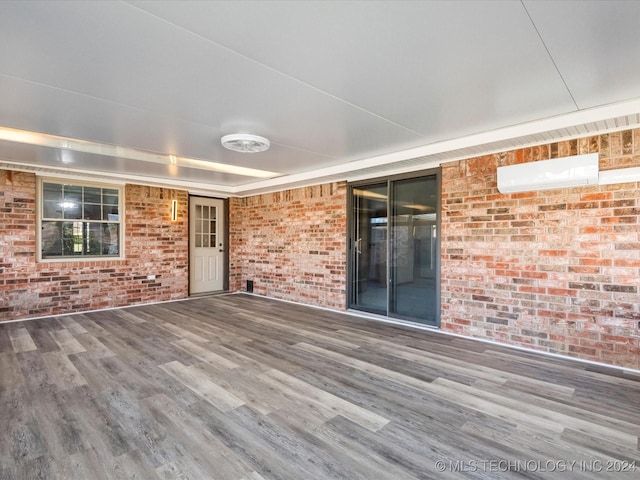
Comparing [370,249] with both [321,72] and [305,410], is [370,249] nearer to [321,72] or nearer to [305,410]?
[305,410]

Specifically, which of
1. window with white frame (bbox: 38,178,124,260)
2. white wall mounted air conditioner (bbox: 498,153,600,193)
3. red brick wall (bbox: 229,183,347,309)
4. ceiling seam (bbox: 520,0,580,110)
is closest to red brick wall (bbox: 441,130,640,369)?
white wall mounted air conditioner (bbox: 498,153,600,193)

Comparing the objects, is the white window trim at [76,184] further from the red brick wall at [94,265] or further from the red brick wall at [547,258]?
the red brick wall at [547,258]

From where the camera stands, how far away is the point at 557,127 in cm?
317

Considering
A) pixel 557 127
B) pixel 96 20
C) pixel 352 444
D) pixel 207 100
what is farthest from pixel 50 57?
pixel 557 127

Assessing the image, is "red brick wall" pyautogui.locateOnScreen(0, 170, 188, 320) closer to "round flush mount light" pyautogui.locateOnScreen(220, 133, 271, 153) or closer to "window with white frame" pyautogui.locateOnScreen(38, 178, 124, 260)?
"window with white frame" pyautogui.locateOnScreen(38, 178, 124, 260)

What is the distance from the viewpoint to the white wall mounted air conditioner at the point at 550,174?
10.6ft

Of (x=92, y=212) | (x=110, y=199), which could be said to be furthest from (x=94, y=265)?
(x=110, y=199)

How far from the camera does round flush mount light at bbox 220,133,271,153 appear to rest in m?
3.61

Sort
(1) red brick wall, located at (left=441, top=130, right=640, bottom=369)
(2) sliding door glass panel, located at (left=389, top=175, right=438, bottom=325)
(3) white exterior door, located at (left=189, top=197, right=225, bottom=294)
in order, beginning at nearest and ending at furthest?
(1) red brick wall, located at (left=441, top=130, right=640, bottom=369), (2) sliding door glass panel, located at (left=389, top=175, right=438, bottom=325), (3) white exterior door, located at (left=189, top=197, right=225, bottom=294)

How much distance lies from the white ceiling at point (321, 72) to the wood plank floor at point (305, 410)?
2.36 metres

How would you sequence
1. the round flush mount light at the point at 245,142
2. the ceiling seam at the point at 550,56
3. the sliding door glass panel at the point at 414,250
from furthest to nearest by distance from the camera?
1. the sliding door glass panel at the point at 414,250
2. the round flush mount light at the point at 245,142
3. the ceiling seam at the point at 550,56

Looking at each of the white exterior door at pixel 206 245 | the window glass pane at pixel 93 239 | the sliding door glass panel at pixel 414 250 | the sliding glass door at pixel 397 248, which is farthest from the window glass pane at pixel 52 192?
the sliding door glass panel at pixel 414 250

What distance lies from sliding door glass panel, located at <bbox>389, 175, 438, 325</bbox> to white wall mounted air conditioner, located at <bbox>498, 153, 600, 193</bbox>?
0.99m

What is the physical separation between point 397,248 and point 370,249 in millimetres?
537
